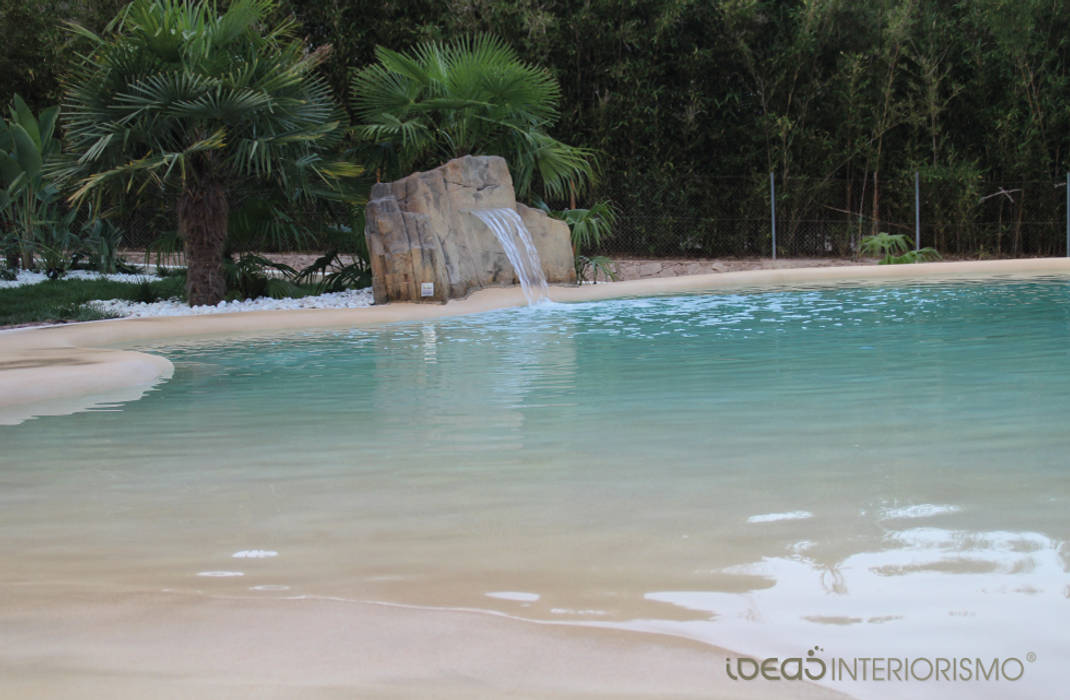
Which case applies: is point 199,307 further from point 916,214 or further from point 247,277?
point 916,214

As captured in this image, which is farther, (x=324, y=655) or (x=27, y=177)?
(x=27, y=177)

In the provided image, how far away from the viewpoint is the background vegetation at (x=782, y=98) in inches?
522

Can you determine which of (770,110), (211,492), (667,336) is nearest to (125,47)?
(667,336)

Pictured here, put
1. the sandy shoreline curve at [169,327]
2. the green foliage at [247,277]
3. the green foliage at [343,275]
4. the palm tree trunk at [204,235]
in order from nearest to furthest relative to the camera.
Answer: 1. the sandy shoreline curve at [169,327]
2. the palm tree trunk at [204,235]
3. the green foliage at [247,277]
4. the green foliage at [343,275]

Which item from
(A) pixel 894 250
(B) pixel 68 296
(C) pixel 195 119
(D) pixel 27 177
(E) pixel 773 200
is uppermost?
(C) pixel 195 119

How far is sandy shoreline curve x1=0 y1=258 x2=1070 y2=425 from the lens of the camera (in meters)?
4.19

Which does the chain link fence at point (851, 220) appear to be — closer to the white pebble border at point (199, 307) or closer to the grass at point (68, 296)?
the white pebble border at point (199, 307)

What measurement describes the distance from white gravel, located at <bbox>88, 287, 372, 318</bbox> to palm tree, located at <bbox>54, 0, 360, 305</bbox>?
29 centimetres

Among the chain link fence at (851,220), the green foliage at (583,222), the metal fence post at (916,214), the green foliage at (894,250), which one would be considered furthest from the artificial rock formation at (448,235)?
the metal fence post at (916,214)

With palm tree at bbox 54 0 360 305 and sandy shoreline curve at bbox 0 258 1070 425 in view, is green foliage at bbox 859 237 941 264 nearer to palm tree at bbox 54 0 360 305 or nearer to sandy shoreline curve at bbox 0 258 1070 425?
sandy shoreline curve at bbox 0 258 1070 425

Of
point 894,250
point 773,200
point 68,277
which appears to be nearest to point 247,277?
point 68,277

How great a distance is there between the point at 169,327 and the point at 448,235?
10.6 feet

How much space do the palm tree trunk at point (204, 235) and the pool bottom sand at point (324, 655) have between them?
7238 mm

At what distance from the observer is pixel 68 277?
10359mm
